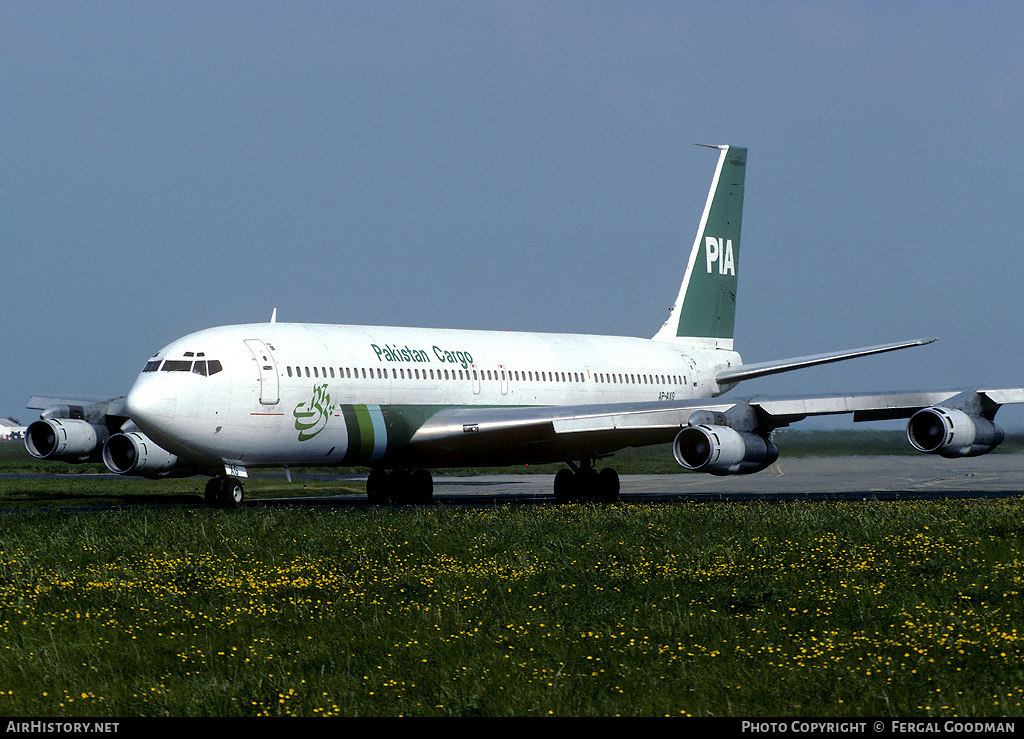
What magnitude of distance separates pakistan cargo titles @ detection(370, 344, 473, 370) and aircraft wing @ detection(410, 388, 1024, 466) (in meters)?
1.50

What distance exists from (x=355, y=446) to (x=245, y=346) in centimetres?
393

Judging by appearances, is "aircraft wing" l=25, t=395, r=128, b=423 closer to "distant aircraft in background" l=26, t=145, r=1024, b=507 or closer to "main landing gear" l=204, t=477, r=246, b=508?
"distant aircraft in background" l=26, t=145, r=1024, b=507

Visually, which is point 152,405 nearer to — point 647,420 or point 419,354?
point 419,354

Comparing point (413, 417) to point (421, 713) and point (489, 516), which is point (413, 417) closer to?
point (489, 516)

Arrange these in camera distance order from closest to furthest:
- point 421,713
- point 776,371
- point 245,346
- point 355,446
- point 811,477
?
point 421,713
point 245,346
point 355,446
point 776,371
point 811,477

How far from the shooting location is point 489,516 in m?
23.1

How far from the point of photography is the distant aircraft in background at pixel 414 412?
2827 centimetres

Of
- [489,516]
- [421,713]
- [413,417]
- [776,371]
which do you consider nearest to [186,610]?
[421,713]

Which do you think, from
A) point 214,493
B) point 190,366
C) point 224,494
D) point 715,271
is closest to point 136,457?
point 214,493

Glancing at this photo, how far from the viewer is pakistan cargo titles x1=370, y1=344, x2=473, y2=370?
32.3 meters

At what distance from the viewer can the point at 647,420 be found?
3250cm

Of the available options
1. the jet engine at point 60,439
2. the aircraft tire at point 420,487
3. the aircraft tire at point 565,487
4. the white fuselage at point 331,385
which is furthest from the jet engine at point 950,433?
the jet engine at point 60,439

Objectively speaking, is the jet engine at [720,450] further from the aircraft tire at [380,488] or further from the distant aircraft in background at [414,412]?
the aircraft tire at [380,488]

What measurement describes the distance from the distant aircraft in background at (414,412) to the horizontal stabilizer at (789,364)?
8cm
